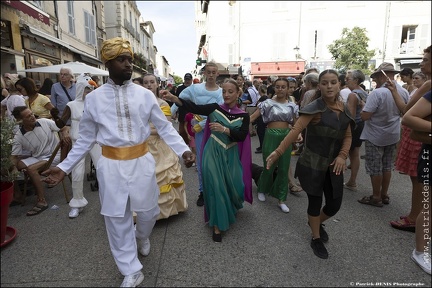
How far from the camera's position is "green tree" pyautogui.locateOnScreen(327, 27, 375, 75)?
19828 mm

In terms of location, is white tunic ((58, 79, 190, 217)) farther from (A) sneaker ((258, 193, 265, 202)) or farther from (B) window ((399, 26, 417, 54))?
(B) window ((399, 26, 417, 54))

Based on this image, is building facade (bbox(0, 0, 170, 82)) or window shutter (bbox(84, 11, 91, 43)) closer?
building facade (bbox(0, 0, 170, 82))

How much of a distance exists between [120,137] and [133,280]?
1.19m

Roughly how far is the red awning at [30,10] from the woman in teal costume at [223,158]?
985cm

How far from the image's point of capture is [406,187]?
477 cm

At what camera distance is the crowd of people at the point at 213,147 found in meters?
2.29

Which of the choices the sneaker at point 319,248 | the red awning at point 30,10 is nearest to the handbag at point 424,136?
the sneaker at point 319,248

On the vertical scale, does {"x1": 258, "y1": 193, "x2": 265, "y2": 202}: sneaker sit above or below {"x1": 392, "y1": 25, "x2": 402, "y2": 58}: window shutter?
below

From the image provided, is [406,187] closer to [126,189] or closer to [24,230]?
[126,189]

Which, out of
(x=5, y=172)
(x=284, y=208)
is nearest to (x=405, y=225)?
(x=284, y=208)

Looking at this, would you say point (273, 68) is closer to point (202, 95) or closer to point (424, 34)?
point (424, 34)

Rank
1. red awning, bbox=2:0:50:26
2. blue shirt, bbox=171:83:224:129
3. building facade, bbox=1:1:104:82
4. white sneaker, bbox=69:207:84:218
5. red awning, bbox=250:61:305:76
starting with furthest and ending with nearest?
1. red awning, bbox=250:61:305:76
2. building facade, bbox=1:1:104:82
3. red awning, bbox=2:0:50:26
4. blue shirt, bbox=171:83:224:129
5. white sneaker, bbox=69:207:84:218

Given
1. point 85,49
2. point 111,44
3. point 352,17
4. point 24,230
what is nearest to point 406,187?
point 111,44

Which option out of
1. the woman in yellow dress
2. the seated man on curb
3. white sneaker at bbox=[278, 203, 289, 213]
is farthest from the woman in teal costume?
the seated man on curb
